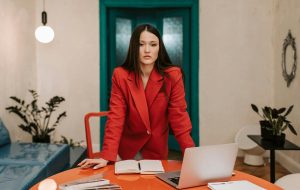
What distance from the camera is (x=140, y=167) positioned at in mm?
1546

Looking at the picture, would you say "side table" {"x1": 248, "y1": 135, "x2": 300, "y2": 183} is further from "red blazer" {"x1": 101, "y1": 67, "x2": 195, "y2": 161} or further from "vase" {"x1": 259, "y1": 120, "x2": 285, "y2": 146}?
"red blazer" {"x1": 101, "y1": 67, "x2": 195, "y2": 161}

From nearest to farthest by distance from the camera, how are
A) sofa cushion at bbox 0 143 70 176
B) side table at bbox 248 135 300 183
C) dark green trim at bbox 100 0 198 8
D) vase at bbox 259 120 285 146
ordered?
sofa cushion at bbox 0 143 70 176, side table at bbox 248 135 300 183, vase at bbox 259 120 285 146, dark green trim at bbox 100 0 198 8

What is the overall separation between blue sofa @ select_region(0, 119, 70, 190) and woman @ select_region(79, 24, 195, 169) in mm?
730

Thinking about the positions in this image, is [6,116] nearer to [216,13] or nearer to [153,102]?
[153,102]

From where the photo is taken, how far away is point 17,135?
4.09m

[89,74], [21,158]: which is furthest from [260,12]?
[21,158]

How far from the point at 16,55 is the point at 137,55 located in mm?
2804

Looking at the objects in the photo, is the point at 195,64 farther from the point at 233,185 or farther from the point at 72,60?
the point at 233,185

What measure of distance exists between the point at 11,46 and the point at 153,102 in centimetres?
276

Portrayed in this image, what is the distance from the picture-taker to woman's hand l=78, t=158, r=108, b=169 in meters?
1.59

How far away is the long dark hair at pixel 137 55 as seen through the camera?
1.78 metres

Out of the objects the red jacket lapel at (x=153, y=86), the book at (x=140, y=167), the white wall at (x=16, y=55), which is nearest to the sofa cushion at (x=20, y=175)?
the book at (x=140, y=167)

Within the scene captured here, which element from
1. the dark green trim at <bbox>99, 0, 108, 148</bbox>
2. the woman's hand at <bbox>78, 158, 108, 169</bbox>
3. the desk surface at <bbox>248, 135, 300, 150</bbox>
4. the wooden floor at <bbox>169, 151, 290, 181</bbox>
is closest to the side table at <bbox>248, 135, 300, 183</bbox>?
the desk surface at <bbox>248, 135, 300, 150</bbox>

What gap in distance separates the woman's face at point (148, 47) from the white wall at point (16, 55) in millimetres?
2502
